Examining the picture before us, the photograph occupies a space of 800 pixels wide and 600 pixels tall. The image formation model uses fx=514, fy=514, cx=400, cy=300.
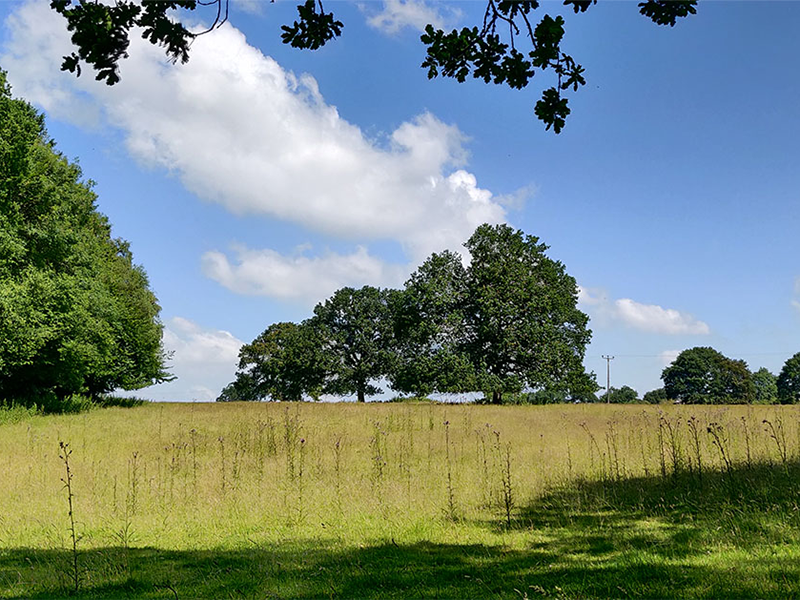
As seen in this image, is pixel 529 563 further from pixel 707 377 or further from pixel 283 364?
pixel 707 377

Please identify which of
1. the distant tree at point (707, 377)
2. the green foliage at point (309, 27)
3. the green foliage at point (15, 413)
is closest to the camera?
the green foliage at point (309, 27)

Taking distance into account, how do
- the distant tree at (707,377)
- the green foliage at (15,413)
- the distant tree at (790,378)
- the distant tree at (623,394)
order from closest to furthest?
the green foliage at (15,413)
the distant tree at (707,377)
the distant tree at (790,378)
the distant tree at (623,394)

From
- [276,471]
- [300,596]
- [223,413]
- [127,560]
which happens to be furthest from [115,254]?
[300,596]

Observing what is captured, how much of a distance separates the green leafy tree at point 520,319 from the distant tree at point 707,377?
52846 millimetres

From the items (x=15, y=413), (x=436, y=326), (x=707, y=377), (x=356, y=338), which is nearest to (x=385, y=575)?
(x=15, y=413)

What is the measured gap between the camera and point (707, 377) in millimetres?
78062

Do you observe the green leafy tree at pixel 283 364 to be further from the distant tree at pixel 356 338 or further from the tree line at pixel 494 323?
the tree line at pixel 494 323

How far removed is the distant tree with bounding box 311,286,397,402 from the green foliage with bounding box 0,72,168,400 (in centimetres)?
2147

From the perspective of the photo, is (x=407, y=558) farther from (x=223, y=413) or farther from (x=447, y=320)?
(x=447, y=320)

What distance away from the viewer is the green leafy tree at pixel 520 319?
105ft

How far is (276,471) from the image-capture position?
1105 cm

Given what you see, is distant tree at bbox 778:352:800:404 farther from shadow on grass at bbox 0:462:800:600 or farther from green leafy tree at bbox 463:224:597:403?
shadow on grass at bbox 0:462:800:600

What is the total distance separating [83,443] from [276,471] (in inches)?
298

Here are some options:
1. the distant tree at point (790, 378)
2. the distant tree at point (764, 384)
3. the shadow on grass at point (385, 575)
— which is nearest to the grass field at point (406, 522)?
the shadow on grass at point (385, 575)
